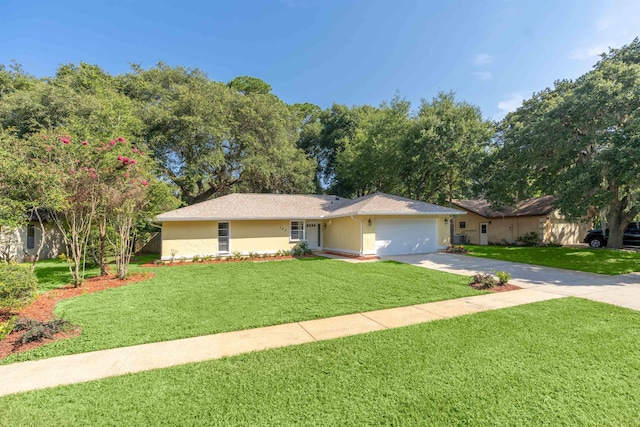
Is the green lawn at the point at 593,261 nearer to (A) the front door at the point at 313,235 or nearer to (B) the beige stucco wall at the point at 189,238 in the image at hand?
(A) the front door at the point at 313,235

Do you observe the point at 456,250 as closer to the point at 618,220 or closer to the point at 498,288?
the point at 618,220

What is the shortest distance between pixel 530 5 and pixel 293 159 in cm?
1782

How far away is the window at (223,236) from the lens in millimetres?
15591

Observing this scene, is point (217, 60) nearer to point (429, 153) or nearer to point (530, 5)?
point (429, 153)

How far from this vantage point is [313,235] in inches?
717

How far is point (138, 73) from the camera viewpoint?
22344 mm

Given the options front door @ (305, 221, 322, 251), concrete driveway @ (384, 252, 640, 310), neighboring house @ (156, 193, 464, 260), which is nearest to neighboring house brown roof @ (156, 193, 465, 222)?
neighboring house @ (156, 193, 464, 260)

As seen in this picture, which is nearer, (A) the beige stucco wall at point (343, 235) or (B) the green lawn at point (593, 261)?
(B) the green lawn at point (593, 261)

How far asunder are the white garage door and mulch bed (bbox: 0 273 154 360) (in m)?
10.9

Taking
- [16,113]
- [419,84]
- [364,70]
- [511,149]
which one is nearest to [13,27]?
[16,113]

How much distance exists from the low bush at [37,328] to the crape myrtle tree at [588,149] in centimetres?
1797

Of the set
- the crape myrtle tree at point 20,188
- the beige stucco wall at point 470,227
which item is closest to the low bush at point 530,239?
the beige stucco wall at point 470,227

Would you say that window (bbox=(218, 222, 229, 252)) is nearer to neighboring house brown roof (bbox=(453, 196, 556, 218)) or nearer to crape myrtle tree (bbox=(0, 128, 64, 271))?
crape myrtle tree (bbox=(0, 128, 64, 271))

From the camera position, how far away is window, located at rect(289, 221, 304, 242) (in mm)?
17312
